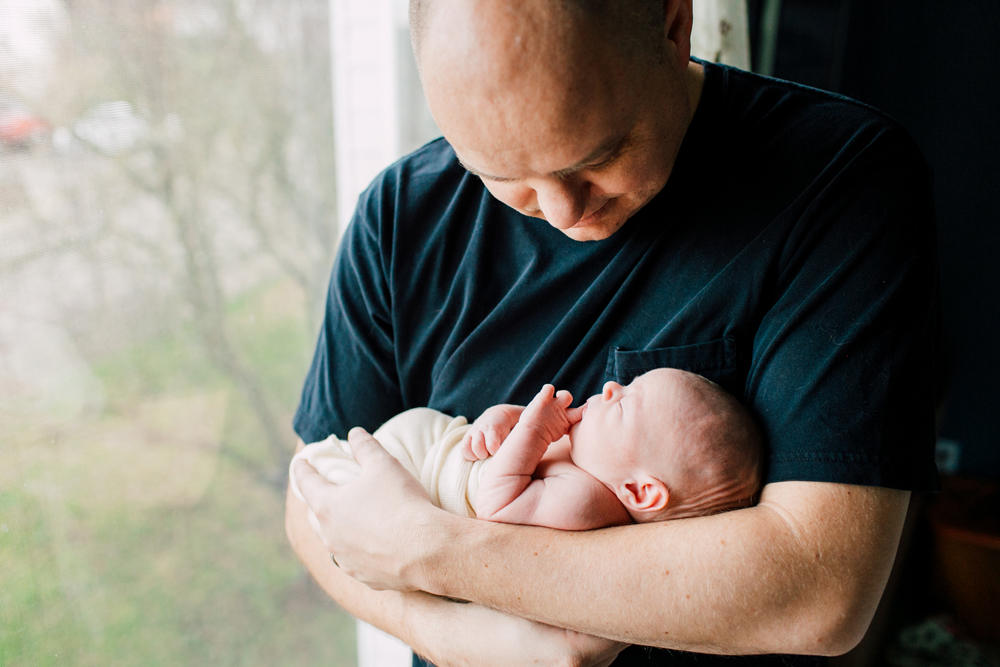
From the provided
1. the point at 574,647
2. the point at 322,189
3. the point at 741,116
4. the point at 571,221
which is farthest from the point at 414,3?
the point at 322,189

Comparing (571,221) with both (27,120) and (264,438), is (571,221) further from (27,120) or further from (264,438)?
(264,438)

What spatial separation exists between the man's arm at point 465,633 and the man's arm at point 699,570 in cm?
6

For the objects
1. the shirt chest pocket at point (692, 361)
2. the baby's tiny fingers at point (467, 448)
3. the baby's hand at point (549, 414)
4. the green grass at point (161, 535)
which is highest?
the shirt chest pocket at point (692, 361)

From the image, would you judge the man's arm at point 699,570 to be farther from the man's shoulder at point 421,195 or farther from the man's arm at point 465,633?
the man's shoulder at point 421,195

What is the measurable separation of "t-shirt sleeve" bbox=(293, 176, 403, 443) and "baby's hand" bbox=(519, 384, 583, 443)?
37 cm

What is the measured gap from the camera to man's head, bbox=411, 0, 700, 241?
0.87 metres

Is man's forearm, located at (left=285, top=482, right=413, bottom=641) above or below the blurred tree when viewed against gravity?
below

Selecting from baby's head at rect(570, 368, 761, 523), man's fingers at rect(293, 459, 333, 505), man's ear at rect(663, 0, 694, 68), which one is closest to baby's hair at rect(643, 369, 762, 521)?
baby's head at rect(570, 368, 761, 523)

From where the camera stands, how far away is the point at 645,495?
3.92 feet

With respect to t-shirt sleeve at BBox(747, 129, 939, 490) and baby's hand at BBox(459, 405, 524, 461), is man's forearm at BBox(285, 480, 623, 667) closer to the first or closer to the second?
baby's hand at BBox(459, 405, 524, 461)

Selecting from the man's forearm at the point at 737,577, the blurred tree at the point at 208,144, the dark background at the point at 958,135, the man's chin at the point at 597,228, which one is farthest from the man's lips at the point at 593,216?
the dark background at the point at 958,135

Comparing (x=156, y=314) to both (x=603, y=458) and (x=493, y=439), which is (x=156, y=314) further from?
(x=603, y=458)

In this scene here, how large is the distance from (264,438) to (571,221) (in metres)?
1.36

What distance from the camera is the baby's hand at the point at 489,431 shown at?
1.24 metres
